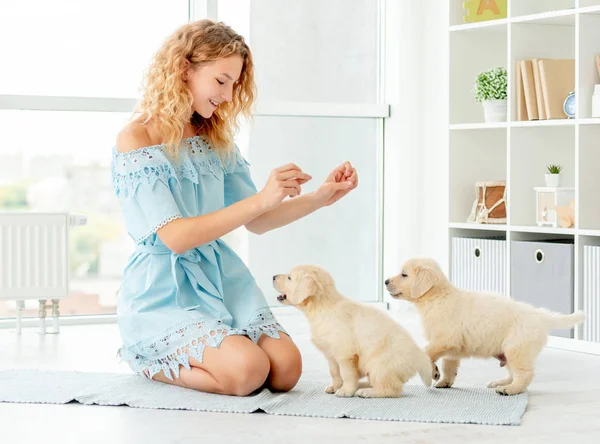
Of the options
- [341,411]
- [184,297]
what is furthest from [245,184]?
[341,411]

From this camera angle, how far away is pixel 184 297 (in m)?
2.65

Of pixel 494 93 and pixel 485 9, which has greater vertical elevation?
pixel 485 9

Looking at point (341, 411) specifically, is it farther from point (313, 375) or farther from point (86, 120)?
point (86, 120)

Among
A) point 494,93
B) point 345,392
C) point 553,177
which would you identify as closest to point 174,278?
point 345,392

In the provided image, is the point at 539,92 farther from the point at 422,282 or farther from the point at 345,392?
the point at 345,392

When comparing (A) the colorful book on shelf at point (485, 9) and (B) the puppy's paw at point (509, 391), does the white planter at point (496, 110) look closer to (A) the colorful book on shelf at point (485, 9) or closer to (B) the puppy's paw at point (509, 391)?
(A) the colorful book on shelf at point (485, 9)

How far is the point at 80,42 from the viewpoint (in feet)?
13.6

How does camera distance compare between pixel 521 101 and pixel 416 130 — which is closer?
→ pixel 521 101

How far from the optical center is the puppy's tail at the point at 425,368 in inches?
98.0

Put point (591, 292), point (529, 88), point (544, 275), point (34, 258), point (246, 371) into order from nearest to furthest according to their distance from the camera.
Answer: point (246, 371), point (591, 292), point (544, 275), point (529, 88), point (34, 258)

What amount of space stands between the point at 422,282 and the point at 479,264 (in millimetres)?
1266

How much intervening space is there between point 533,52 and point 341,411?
6.48 ft

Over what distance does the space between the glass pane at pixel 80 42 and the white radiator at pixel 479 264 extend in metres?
1.48

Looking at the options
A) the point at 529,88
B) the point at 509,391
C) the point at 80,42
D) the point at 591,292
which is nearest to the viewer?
the point at 509,391
